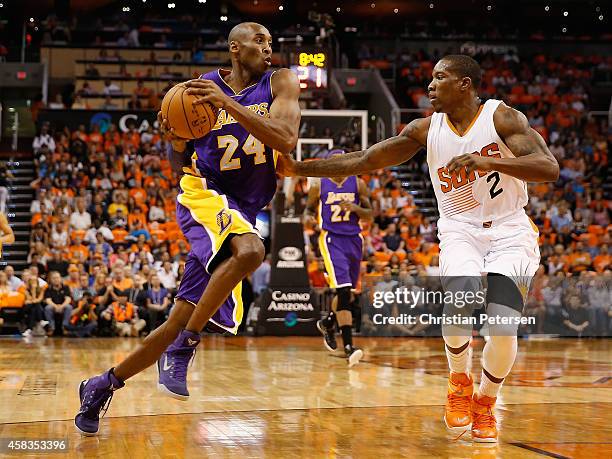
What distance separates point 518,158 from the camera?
4.68 m

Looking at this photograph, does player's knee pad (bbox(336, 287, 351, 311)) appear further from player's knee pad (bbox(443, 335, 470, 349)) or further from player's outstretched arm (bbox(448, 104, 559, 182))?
player's outstretched arm (bbox(448, 104, 559, 182))

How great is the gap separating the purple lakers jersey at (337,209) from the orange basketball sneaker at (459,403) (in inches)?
204

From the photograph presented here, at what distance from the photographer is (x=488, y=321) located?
4.86m

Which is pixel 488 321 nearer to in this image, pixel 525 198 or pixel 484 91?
pixel 525 198

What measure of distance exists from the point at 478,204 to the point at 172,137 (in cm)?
173

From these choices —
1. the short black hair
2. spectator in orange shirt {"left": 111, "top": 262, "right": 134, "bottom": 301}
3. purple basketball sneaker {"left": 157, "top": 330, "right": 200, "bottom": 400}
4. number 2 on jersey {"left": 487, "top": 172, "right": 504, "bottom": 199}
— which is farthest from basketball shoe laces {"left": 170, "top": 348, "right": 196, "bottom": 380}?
spectator in orange shirt {"left": 111, "top": 262, "right": 134, "bottom": 301}

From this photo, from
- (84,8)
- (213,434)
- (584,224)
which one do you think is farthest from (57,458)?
(84,8)

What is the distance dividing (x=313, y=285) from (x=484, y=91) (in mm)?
12200

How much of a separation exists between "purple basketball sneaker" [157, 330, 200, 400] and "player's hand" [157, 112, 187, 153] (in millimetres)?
Answer: 999

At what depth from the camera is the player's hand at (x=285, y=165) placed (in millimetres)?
5168

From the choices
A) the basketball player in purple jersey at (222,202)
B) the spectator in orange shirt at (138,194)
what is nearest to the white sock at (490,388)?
the basketball player in purple jersey at (222,202)

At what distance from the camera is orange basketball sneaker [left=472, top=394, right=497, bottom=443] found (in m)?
4.60

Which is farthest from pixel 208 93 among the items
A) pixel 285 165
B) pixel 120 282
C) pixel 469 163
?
pixel 120 282

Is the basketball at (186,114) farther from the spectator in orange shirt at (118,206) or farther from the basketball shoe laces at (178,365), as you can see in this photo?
the spectator in orange shirt at (118,206)
